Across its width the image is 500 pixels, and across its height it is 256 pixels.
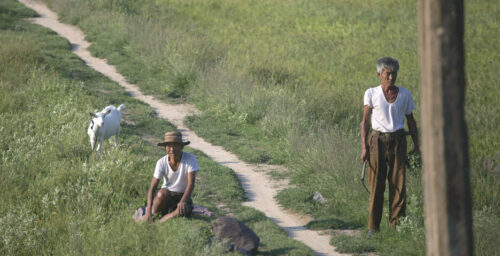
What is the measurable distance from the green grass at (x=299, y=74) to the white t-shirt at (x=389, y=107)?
1419 millimetres

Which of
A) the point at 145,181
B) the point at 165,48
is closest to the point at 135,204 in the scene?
the point at 145,181

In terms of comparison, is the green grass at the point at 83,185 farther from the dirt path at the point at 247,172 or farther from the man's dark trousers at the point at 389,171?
the man's dark trousers at the point at 389,171

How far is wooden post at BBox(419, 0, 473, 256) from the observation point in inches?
181

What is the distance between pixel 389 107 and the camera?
8312 millimetres

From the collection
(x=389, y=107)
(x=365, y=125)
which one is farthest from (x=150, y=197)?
(x=389, y=107)

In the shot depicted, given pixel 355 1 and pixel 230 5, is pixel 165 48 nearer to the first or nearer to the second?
pixel 230 5

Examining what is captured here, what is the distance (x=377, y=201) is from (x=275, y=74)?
10051 mm

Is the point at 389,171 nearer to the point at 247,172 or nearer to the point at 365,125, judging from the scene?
the point at 365,125

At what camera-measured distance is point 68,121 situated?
526 inches

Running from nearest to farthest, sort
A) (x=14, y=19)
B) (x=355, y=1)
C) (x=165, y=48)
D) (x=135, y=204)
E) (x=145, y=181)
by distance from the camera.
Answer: (x=135, y=204) → (x=145, y=181) → (x=165, y=48) → (x=14, y=19) → (x=355, y=1)

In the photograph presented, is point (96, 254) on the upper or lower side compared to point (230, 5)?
lower

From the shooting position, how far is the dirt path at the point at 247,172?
9164mm

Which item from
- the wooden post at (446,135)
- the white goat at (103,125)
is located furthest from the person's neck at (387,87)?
the white goat at (103,125)

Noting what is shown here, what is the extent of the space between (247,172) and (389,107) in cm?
432
